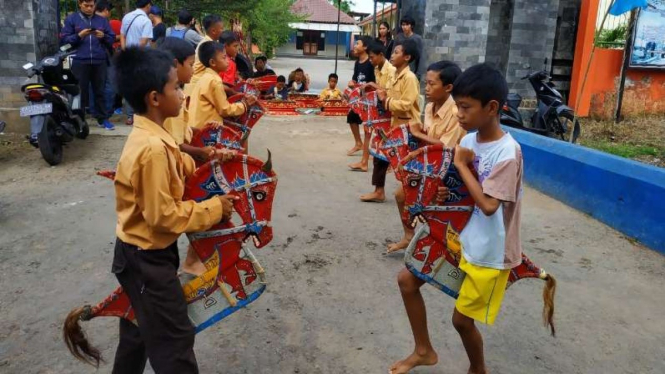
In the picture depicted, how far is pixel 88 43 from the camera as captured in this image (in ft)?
24.4

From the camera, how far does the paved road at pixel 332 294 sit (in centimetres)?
284

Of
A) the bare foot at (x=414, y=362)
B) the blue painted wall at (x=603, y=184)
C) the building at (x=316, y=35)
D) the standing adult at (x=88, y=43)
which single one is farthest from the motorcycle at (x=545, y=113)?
the building at (x=316, y=35)

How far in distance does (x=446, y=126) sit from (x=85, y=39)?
578 centimetres

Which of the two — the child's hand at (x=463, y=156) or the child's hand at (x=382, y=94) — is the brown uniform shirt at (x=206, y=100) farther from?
the child's hand at (x=463, y=156)

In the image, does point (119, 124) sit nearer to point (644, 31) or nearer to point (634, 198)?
point (634, 198)

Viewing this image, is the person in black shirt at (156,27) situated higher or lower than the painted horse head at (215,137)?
higher

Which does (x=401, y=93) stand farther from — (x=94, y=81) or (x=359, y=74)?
(x=94, y=81)

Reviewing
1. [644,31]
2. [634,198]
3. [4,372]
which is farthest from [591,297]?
[644,31]

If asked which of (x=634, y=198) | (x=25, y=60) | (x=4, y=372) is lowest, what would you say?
(x=4, y=372)

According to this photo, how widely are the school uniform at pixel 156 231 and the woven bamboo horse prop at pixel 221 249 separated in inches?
3.6

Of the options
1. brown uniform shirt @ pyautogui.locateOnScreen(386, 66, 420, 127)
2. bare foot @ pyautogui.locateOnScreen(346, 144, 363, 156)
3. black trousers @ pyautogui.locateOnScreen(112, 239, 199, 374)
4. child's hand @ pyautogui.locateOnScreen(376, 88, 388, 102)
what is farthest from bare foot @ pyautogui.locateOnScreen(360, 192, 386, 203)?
black trousers @ pyautogui.locateOnScreen(112, 239, 199, 374)

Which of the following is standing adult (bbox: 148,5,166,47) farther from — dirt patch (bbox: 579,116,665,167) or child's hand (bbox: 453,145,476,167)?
child's hand (bbox: 453,145,476,167)

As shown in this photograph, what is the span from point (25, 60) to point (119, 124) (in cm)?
153

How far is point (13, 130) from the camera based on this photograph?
7359 millimetres
